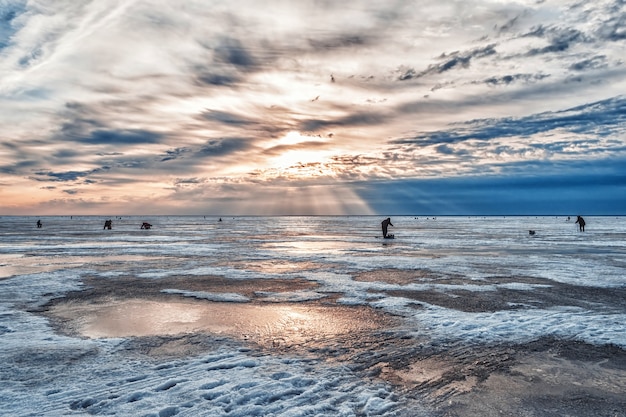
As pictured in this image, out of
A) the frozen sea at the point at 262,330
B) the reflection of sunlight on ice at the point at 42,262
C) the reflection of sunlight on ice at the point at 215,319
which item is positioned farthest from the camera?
the reflection of sunlight on ice at the point at 42,262

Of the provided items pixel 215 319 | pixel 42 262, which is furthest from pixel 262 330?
pixel 42 262

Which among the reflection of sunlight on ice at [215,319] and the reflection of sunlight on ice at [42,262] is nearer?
the reflection of sunlight on ice at [215,319]

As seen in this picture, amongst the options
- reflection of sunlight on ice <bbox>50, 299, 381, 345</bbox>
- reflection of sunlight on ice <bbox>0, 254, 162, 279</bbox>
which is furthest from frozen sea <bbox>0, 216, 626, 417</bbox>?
reflection of sunlight on ice <bbox>0, 254, 162, 279</bbox>

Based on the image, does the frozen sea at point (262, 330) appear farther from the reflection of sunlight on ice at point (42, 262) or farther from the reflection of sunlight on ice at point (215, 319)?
the reflection of sunlight on ice at point (42, 262)

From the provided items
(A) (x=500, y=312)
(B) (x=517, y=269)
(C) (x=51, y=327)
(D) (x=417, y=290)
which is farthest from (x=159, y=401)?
(B) (x=517, y=269)

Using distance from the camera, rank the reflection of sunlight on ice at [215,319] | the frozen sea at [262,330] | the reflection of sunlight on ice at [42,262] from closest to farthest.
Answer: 1. the frozen sea at [262,330]
2. the reflection of sunlight on ice at [215,319]
3. the reflection of sunlight on ice at [42,262]

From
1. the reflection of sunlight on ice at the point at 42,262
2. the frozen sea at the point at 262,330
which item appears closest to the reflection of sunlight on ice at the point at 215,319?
the frozen sea at the point at 262,330

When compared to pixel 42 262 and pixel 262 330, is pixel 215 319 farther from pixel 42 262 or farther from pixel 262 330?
pixel 42 262

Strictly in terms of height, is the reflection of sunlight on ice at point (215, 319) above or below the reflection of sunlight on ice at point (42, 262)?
below

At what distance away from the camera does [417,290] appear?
39.2ft

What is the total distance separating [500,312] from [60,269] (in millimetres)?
15596

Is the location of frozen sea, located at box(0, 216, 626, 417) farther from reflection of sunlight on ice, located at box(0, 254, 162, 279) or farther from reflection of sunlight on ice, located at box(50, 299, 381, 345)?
reflection of sunlight on ice, located at box(0, 254, 162, 279)

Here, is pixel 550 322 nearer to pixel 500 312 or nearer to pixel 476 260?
pixel 500 312

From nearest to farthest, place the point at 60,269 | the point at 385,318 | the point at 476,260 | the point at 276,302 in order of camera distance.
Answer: the point at 385,318, the point at 276,302, the point at 60,269, the point at 476,260
